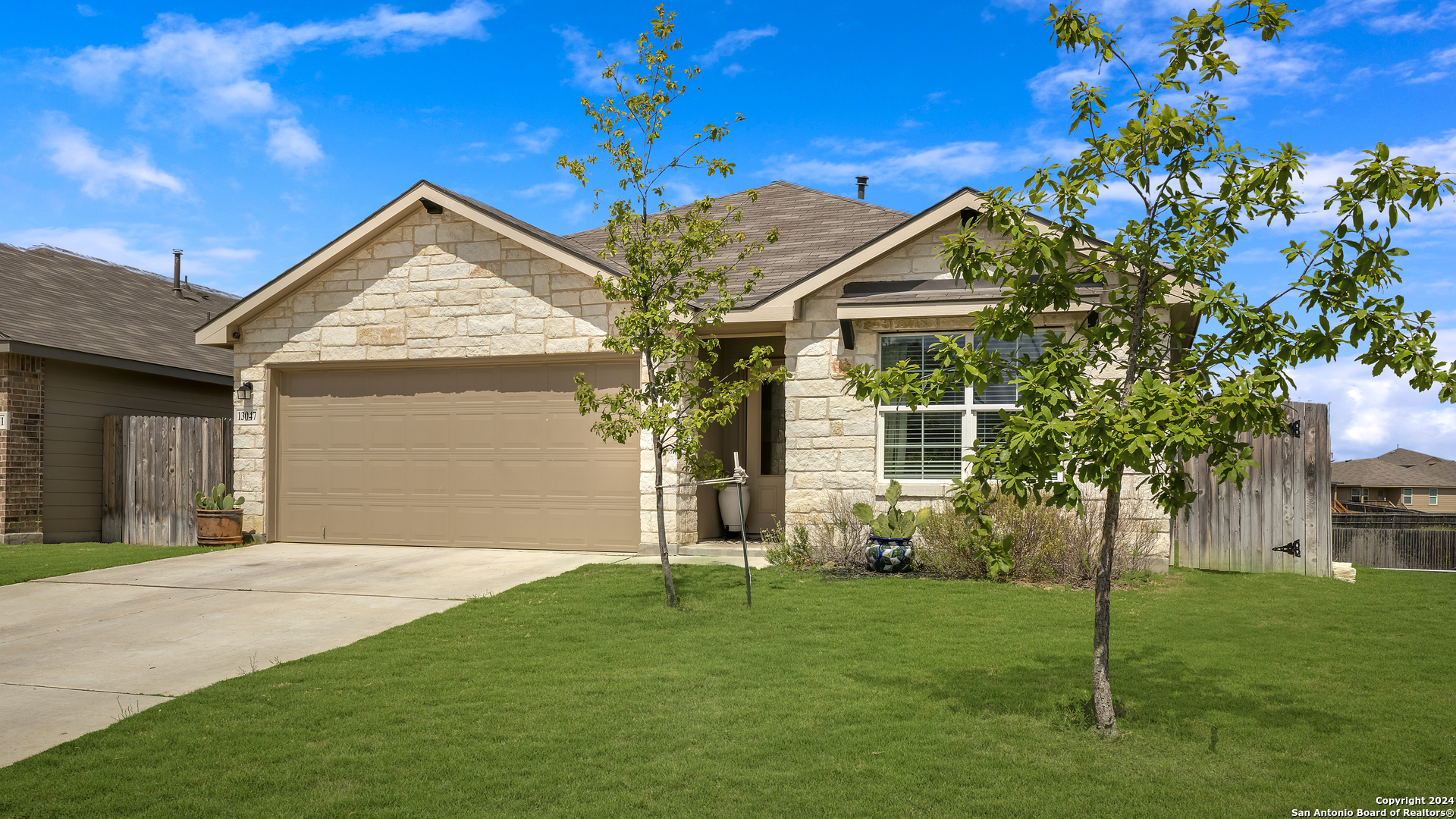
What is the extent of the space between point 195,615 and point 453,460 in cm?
487

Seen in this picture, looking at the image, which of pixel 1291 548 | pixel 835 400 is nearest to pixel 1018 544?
pixel 835 400

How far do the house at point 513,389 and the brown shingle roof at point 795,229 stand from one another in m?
0.10

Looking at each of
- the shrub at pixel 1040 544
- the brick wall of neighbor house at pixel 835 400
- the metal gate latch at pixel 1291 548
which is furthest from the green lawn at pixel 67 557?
the metal gate latch at pixel 1291 548

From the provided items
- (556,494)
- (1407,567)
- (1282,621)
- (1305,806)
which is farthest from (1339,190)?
(1407,567)

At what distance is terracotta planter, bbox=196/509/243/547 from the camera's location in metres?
13.3

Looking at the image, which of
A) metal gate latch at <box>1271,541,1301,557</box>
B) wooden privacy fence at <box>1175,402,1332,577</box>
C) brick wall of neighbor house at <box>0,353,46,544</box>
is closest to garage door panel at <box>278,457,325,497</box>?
brick wall of neighbor house at <box>0,353,46,544</box>

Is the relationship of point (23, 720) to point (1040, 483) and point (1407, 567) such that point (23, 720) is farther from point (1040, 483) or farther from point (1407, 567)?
point (1407, 567)

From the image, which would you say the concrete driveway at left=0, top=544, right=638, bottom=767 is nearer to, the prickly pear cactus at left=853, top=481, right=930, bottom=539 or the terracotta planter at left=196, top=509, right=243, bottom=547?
the terracotta planter at left=196, top=509, right=243, bottom=547

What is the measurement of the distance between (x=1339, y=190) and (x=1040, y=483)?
195cm

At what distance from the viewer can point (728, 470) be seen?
14.1 m

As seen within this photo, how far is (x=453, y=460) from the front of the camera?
43.4ft

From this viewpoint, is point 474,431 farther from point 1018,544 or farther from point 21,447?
point 1018,544

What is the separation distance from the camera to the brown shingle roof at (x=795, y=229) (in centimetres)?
1338

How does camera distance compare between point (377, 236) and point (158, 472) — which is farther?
point (158, 472)
